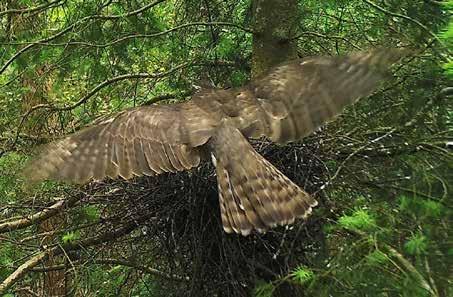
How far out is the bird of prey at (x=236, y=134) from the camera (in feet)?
10.1

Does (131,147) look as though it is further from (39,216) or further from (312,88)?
(312,88)

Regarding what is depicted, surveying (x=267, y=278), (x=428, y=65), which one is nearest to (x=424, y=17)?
(x=428, y=65)

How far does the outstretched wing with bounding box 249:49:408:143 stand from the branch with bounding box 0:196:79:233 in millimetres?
1014

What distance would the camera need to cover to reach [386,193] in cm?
294

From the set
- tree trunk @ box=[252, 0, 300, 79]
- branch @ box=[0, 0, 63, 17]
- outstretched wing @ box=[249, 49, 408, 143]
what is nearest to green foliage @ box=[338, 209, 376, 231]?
outstretched wing @ box=[249, 49, 408, 143]

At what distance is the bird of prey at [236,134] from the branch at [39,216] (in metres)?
0.31

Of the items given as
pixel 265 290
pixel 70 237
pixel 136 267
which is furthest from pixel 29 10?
pixel 265 290

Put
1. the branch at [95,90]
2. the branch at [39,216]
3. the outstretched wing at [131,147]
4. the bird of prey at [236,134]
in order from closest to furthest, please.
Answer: the bird of prey at [236,134]
the outstretched wing at [131,147]
the branch at [39,216]
the branch at [95,90]

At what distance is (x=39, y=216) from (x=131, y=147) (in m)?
0.69

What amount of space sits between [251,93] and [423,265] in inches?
56.6

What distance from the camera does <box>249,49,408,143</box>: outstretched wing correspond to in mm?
3162

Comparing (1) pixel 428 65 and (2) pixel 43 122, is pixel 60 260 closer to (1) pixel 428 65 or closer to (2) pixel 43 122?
(2) pixel 43 122

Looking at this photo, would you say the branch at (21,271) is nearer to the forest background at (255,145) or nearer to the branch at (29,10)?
the forest background at (255,145)

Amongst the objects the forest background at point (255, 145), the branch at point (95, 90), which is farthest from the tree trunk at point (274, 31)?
the branch at point (95, 90)
